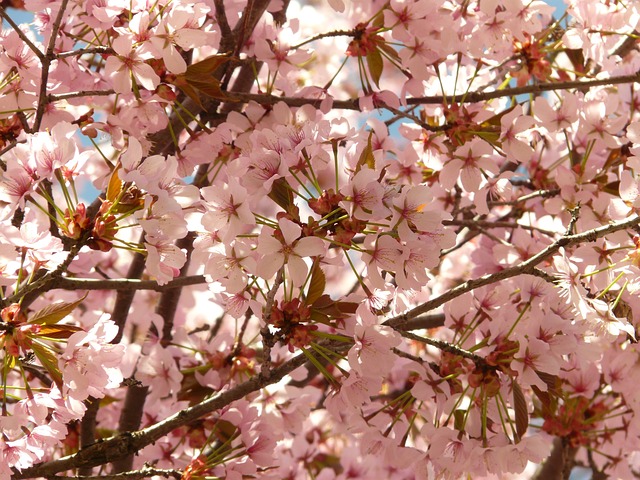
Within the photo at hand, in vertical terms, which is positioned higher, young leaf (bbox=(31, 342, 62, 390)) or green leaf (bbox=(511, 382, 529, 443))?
young leaf (bbox=(31, 342, 62, 390))

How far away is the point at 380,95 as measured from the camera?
1.92 meters

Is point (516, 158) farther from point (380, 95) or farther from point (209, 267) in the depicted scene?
point (209, 267)

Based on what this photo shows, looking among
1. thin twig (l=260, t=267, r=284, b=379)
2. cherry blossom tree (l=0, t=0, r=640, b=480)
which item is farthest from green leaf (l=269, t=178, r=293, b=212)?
thin twig (l=260, t=267, r=284, b=379)

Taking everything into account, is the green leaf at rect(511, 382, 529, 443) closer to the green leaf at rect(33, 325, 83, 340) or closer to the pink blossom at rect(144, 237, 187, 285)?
the pink blossom at rect(144, 237, 187, 285)

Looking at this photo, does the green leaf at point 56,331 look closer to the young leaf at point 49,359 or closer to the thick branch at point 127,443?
the young leaf at point 49,359

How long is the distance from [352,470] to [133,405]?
0.64 m

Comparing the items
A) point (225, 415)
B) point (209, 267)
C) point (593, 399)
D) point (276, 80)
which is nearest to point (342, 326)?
point (209, 267)

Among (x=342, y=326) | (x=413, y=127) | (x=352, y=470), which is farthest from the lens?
(x=352, y=470)

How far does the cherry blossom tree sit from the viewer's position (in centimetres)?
139

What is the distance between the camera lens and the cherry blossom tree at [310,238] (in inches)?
54.8

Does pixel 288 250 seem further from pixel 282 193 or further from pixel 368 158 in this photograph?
pixel 368 158

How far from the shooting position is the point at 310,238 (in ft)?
4.28

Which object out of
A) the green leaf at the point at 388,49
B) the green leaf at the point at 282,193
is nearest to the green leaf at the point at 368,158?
the green leaf at the point at 282,193

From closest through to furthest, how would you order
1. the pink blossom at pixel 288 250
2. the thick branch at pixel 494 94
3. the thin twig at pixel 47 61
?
the pink blossom at pixel 288 250, the thin twig at pixel 47 61, the thick branch at pixel 494 94
